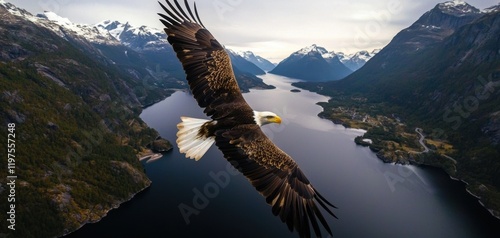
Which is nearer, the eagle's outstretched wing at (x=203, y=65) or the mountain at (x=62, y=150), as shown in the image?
the eagle's outstretched wing at (x=203, y=65)

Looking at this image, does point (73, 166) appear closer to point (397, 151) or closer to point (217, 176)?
point (217, 176)

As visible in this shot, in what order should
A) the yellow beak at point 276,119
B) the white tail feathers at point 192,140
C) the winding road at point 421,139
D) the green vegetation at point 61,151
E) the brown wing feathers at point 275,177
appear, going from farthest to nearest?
the winding road at point 421,139, the green vegetation at point 61,151, the yellow beak at point 276,119, the white tail feathers at point 192,140, the brown wing feathers at point 275,177

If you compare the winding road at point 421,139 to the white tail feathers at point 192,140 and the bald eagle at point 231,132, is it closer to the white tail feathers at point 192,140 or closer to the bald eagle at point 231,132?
the bald eagle at point 231,132

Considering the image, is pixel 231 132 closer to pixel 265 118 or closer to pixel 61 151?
pixel 265 118

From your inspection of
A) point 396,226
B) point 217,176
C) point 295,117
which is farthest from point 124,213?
point 295,117

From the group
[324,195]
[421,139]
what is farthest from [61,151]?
[421,139]

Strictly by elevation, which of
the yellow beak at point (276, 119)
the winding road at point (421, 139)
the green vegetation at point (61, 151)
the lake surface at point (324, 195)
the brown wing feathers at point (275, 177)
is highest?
the yellow beak at point (276, 119)

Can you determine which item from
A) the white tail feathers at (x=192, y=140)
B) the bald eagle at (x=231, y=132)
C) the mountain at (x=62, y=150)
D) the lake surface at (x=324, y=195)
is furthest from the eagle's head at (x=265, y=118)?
the mountain at (x=62, y=150)

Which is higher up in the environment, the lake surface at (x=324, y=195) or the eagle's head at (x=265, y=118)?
the eagle's head at (x=265, y=118)
